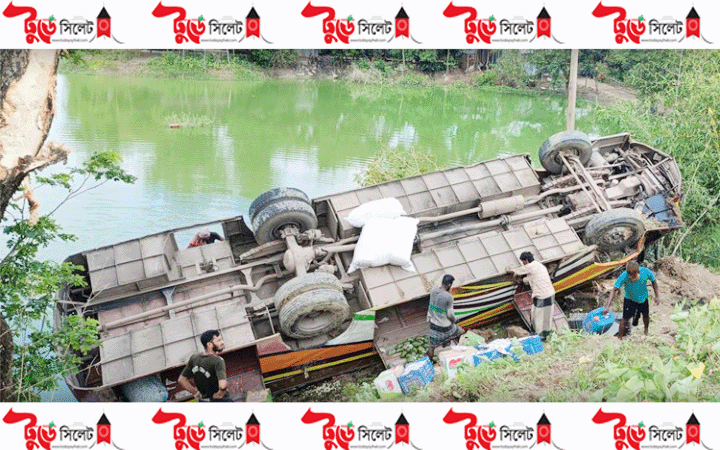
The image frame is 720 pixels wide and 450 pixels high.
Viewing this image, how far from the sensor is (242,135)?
51.4 feet

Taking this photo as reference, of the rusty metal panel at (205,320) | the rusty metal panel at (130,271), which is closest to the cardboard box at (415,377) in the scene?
the rusty metal panel at (205,320)

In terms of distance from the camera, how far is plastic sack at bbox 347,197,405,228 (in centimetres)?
670

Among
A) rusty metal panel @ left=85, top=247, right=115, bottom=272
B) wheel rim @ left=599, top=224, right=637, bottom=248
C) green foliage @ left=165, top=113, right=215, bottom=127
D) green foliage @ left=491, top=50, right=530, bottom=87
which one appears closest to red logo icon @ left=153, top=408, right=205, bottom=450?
rusty metal panel @ left=85, top=247, right=115, bottom=272

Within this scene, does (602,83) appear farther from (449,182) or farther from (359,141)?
(449,182)

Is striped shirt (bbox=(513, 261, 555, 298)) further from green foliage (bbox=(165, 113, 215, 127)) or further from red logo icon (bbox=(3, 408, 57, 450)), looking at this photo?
green foliage (bbox=(165, 113, 215, 127))

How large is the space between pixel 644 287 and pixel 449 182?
2637 mm

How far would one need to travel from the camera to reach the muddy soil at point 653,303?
19.6 feet

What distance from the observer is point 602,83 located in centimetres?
2247

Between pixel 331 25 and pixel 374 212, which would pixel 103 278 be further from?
pixel 331 25

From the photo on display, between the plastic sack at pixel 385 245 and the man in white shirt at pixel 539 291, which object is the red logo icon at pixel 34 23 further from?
the man in white shirt at pixel 539 291

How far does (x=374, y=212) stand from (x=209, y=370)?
9.21 feet

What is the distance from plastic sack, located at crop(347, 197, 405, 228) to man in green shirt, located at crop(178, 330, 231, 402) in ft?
8.23

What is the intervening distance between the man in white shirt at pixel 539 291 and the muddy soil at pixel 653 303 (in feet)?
2.02

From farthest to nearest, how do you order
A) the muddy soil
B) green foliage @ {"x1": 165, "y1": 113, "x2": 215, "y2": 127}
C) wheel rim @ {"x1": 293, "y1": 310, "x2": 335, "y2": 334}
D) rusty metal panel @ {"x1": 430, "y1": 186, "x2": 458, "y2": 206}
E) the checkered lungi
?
green foliage @ {"x1": 165, "y1": 113, "x2": 215, "y2": 127}, rusty metal panel @ {"x1": 430, "y1": 186, "x2": 458, "y2": 206}, the muddy soil, wheel rim @ {"x1": 293, "y1": 310, "x2": 335, "y2": 334}, the checkered lungi
